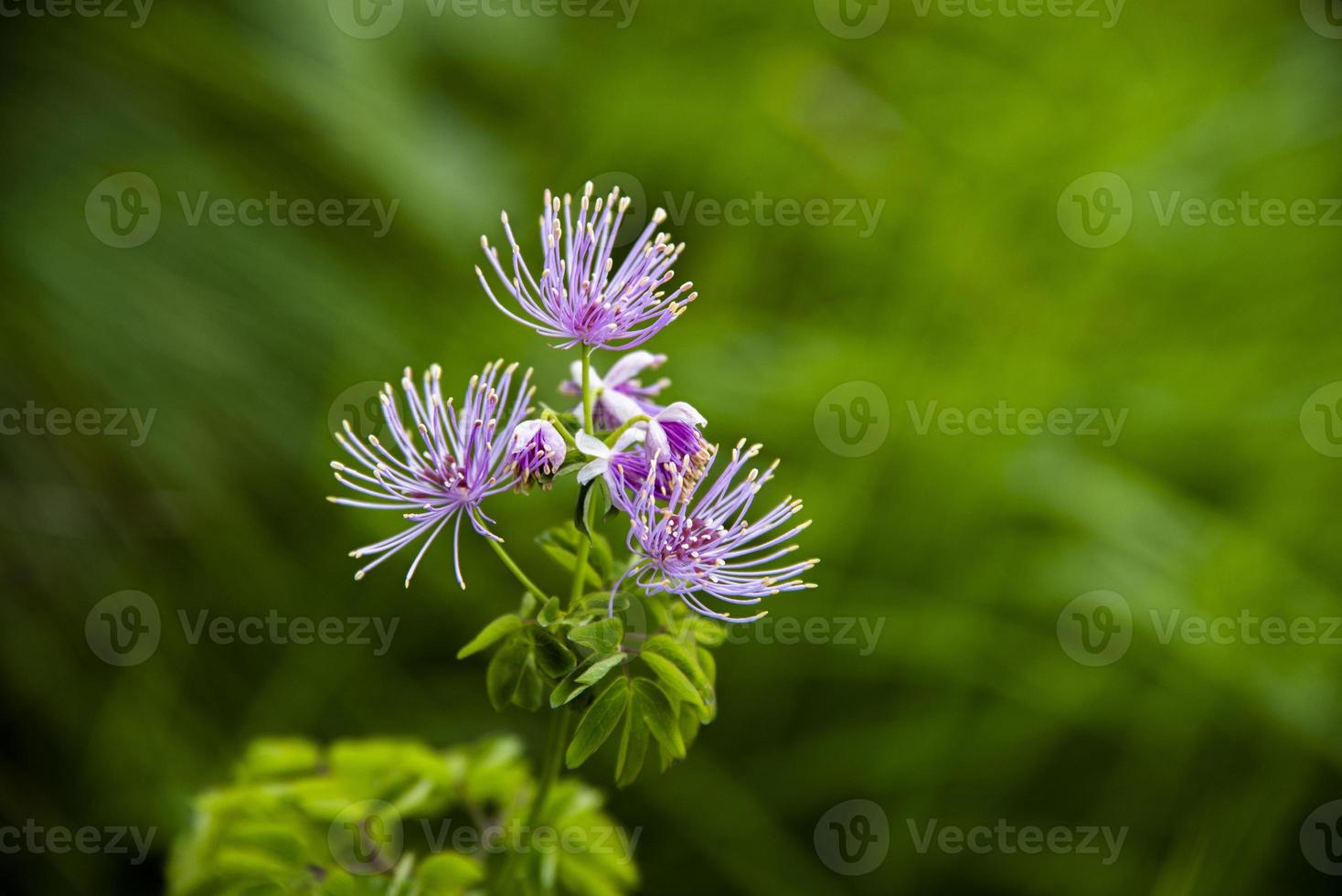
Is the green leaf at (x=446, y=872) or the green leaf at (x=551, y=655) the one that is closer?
the green leaf at (x=551, y=655)

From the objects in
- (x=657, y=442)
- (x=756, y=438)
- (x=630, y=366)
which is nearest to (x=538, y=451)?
(x=657, y=442)

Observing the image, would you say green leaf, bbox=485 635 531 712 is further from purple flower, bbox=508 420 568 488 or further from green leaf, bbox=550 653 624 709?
purple flower, bbox=508 420 568 488

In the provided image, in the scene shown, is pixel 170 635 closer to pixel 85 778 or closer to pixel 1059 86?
pixel 85 778

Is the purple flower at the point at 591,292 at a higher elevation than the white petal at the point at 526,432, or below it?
higher

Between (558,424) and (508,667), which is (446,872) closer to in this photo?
(508,667)

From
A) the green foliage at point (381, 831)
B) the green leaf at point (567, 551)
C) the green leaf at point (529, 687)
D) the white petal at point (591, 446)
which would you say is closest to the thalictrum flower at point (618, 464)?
the white petal at point (591, 446)

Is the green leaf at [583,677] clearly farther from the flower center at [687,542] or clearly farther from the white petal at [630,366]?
→ the white petal at [630,366]
